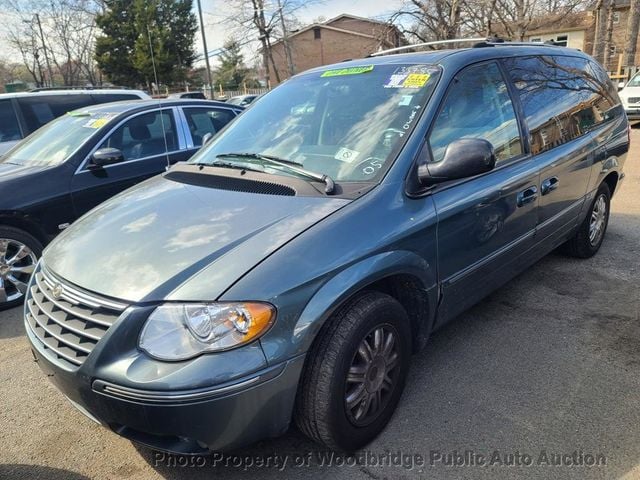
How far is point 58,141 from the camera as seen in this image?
504cm

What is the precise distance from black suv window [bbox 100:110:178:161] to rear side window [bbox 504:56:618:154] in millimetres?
3480

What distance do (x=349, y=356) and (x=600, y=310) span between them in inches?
100

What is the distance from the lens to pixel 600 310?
3.71 m

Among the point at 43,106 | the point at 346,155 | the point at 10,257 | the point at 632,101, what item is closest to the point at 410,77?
the point at 346,155

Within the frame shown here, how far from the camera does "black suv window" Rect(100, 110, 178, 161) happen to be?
200 inches

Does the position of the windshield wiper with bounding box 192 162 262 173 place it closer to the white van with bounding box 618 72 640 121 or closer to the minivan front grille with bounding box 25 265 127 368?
the minivan front grille with bounding box 25 265 127 368

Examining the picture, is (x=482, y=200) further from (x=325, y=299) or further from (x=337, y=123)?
(x=325, y=299)

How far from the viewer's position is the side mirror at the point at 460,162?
95.3 inches

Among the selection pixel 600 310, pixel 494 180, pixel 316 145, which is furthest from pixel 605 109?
pixel 316 145

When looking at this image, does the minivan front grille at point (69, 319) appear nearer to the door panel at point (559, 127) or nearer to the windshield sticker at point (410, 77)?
the windshield sticker at point (410, 77)

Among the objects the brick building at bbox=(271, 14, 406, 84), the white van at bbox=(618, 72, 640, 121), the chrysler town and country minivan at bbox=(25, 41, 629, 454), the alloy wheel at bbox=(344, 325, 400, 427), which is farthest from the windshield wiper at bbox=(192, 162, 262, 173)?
the brick building at bbox=(271, 14, 406, 84)

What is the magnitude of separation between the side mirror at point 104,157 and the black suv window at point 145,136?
0.74 ft

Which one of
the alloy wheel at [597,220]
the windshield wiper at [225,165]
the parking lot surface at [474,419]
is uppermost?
the windshield wiper at [225,165]

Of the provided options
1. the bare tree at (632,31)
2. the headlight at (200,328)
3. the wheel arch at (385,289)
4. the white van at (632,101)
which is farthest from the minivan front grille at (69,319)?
the bare tree at (632,31)
